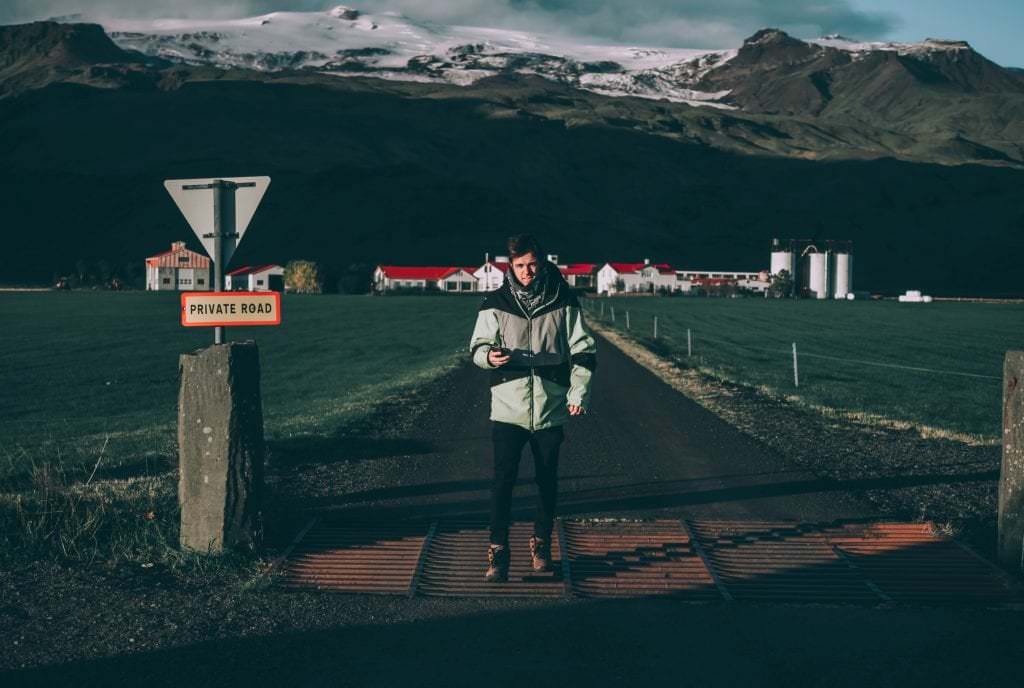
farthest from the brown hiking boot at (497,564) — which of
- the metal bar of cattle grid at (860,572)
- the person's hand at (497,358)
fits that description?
the metal bar of cattle grid at (860,572)

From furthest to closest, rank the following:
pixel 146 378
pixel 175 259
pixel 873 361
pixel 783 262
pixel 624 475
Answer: pixel 175 259, pixel 783 262, pixel 873 361, pixel 146 378, pixel 624 475

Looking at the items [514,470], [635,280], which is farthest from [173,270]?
[514,470]

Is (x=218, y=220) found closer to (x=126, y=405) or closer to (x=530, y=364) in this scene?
(x=530, y=364)

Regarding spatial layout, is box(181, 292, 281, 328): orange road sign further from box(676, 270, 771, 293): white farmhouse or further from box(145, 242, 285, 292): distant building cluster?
box(676, 270, 771, 293): white farmhouse

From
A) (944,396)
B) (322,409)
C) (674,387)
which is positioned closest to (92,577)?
(322,409)

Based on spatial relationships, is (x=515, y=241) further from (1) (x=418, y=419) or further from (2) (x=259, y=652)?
(1) (x=418, y=419)

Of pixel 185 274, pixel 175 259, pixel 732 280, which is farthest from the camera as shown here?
pixel 732 280

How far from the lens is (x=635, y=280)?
170 m

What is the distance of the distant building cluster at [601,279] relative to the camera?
162 m

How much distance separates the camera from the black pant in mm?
7512

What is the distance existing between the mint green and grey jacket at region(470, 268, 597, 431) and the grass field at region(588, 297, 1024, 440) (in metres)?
11.4

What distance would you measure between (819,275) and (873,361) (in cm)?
12071

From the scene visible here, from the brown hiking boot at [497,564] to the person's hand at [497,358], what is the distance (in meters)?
1.25

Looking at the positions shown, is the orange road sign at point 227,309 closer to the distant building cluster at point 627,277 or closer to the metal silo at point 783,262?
the distant building cluster at point 627,277
